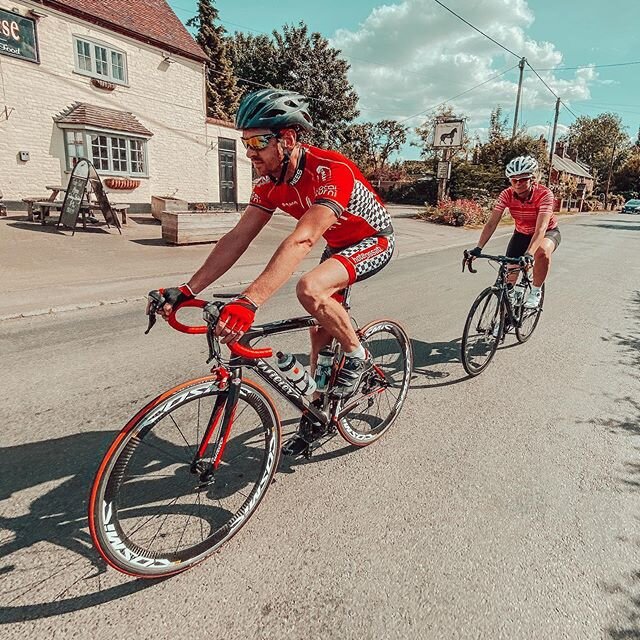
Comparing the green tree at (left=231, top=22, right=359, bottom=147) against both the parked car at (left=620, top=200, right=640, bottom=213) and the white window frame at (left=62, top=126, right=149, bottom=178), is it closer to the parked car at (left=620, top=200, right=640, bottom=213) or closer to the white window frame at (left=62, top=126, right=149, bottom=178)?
the white window frame at (left=62, top=126, right=149, bottom=178)

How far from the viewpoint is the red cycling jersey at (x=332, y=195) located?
2341mm

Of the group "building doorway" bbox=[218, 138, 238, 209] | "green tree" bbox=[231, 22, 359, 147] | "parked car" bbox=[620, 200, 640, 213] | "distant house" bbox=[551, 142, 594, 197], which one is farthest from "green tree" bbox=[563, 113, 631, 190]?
"building doorway" bbox=[218, 138, 238, 209]

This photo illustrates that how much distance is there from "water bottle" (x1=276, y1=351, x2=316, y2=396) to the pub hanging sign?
17041 mm

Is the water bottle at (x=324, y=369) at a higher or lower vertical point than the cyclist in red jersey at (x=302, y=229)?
lower

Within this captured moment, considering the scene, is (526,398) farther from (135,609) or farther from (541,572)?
(135,609)

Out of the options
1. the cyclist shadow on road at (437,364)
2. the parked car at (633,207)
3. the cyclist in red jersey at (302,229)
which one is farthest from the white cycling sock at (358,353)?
the parked car at (633,207)

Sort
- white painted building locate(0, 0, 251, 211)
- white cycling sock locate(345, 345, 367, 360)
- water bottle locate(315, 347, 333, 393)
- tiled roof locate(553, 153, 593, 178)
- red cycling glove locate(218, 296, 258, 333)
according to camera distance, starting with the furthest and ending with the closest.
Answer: tiled roof locate(553, 153, 593, 178), white painted building locate(0, 0, 251, 211), water bottle locate(315, 347, 333, 393), white cycling sock locate(345, 345, 367, 360), red cycling glove locate(218, 296, 258, 333)

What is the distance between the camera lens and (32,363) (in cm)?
438

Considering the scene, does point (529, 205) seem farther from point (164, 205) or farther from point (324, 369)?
point (164, 205)

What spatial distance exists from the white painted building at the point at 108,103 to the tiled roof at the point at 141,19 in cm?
5

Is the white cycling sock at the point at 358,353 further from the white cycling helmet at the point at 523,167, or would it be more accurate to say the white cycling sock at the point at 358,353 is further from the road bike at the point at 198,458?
the white cycling helmet at the point at 523,167

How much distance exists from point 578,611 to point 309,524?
129 cm

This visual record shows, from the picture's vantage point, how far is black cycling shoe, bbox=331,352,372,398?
111 inches

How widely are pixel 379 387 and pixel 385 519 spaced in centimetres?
108
